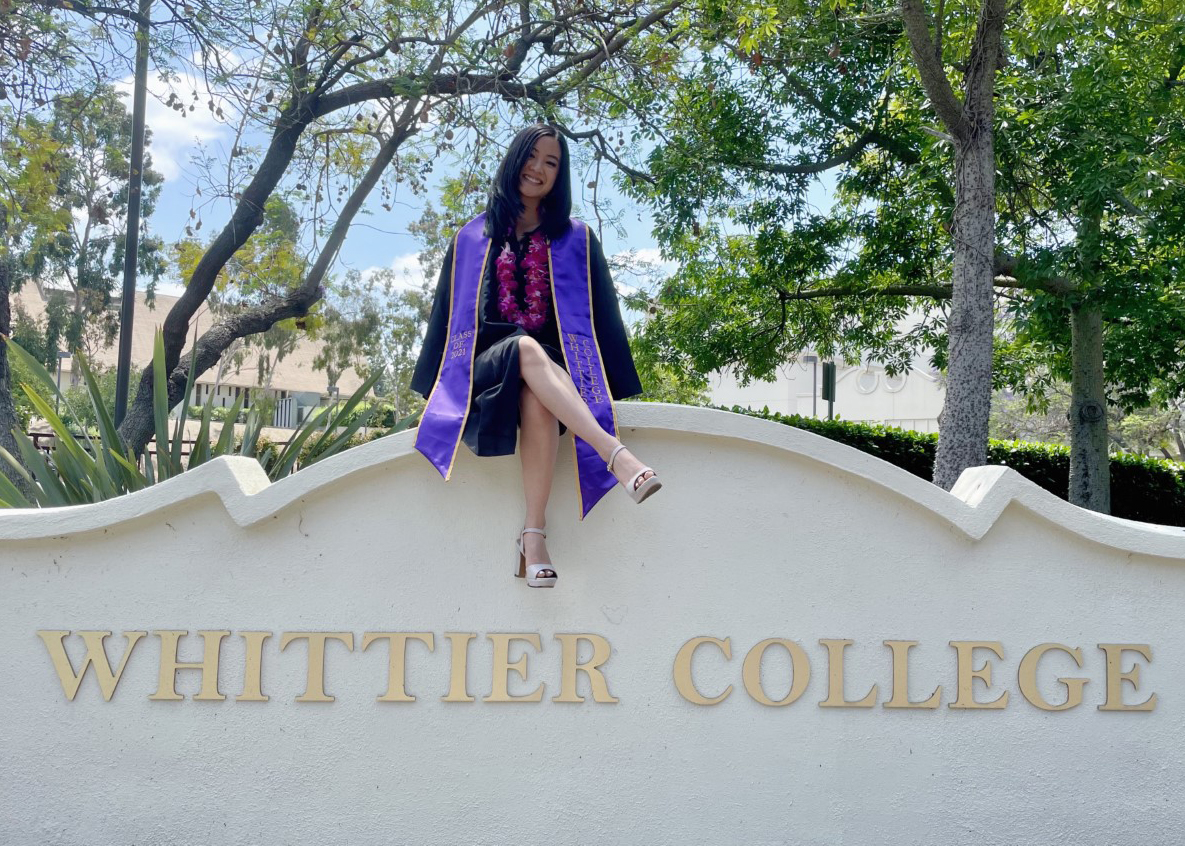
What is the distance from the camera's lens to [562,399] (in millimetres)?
3381

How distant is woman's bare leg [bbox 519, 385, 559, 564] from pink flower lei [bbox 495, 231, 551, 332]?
1.17ft

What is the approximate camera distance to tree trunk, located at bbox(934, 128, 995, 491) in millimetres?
6746

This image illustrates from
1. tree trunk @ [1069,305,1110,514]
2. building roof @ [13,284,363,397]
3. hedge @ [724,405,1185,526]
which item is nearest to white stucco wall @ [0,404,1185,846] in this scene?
tree trunk @ [1069,305,1110,514]

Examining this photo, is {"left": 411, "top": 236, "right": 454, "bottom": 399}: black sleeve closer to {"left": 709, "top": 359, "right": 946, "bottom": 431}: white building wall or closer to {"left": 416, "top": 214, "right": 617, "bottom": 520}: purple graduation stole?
{"left": 416, "top": 214, "right": 617, "bottom": 520}: purple graduation stole

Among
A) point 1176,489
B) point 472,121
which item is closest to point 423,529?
point 472,121

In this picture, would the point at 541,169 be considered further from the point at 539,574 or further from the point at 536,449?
the point at 539,574

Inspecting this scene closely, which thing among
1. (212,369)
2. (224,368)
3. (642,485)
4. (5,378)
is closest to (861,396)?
(224,368)

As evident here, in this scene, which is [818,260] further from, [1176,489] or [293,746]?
[293,746]

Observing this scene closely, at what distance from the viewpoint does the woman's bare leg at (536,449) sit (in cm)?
350

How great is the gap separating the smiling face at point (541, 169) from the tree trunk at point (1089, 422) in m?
8.49

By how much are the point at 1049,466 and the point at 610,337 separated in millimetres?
10872

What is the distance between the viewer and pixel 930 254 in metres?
10.6

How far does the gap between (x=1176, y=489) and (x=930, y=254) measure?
5145 millimetres

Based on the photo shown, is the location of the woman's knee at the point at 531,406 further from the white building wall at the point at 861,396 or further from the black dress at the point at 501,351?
the white building wall at the point at 861,396
